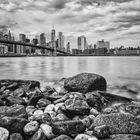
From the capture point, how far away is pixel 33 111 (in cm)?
486

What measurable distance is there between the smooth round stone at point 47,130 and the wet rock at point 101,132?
2.80ft

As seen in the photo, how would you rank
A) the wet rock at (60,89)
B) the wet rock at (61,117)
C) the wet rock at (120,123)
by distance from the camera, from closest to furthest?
the wet rock at (120,123), the wet rock at (61,117), the wet rock at (60,89)

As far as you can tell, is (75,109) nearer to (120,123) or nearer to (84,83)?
(120,123)

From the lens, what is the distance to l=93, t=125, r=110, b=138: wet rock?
11.1ft

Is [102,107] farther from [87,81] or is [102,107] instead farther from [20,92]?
[20,92]

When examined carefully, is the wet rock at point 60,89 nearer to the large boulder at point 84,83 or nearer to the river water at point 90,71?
the large boulder at point 84,83

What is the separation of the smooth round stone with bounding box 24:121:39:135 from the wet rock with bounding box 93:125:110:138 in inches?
47.6

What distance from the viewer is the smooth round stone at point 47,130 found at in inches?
133

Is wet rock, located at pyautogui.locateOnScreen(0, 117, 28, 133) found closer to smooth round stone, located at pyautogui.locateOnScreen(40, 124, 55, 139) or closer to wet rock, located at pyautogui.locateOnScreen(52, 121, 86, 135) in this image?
smooth round stone, located at pyautogui.locateOnScreen(40, 124, 55, 139)

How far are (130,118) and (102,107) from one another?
1834 mm

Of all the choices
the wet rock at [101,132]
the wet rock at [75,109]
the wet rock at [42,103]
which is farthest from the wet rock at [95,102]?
the wet rock at [101,132]

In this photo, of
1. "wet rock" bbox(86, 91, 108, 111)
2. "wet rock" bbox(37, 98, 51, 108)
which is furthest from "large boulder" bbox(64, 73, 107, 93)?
"wet rock" bbox(37, 98, 51, 108)

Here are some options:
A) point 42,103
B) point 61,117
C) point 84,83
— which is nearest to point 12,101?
point 42,103

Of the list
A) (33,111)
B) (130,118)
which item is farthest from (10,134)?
(130,118)
